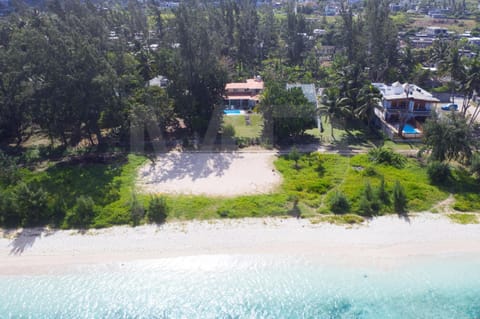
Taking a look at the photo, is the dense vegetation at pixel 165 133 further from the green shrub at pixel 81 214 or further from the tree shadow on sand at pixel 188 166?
the tree shadow on sand at pixel 188 166

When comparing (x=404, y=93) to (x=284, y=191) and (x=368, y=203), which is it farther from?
(x=284, y=191)

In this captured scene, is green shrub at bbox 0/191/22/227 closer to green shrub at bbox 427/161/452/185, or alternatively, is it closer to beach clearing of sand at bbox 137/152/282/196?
beach clearing of sand at bbox 137/152/282/196

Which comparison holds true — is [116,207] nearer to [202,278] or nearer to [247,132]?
[202,278]

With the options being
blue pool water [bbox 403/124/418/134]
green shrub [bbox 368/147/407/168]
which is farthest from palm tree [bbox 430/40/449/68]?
green shrub [bbox 368/147/407/168]

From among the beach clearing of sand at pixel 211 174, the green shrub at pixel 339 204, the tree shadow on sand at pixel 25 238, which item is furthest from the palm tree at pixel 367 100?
the tree shadow on sand at pixel 25 238

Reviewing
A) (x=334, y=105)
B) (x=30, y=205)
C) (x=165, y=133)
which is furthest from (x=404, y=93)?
(x=30, y=205)

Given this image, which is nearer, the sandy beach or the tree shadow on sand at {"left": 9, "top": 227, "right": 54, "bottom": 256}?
the sandy beach
